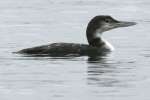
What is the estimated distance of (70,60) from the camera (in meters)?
19.6

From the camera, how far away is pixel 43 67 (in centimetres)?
1831

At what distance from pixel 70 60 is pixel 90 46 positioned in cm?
186

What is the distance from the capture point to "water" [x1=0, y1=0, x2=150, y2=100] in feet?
50.0

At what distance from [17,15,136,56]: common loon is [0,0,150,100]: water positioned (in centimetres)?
41

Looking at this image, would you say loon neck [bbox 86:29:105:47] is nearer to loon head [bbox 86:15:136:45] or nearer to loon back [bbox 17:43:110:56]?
loon head [bbox 86:15:136:45]

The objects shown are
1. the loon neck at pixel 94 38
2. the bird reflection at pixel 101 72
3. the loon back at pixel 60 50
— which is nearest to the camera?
the bird reflection at pixel 101 72

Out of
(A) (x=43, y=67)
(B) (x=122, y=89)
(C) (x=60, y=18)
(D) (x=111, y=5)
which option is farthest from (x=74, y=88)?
(D) (x=111, y=5)

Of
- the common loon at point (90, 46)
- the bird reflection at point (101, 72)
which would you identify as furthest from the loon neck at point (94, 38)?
the bird reflection at point (101, 72)

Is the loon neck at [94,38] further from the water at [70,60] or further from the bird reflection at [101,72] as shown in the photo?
the bird reflection at [101,72]

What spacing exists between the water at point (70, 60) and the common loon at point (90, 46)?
415 mm

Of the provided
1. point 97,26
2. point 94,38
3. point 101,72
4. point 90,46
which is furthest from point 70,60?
point 97,26

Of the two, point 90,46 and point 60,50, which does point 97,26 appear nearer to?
point 90,46

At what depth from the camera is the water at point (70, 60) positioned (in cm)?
1524

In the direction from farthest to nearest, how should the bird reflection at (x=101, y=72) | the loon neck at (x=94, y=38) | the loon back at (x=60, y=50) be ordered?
the loon neck at (x=94, y=38)
the loon back at (x=60, y=50)
the bird reflection at (x=101, y=72)
